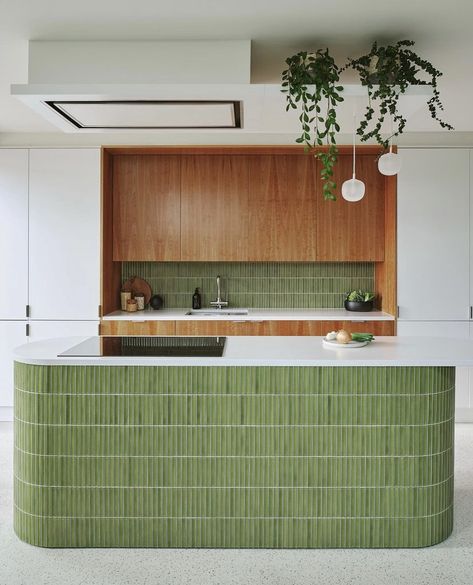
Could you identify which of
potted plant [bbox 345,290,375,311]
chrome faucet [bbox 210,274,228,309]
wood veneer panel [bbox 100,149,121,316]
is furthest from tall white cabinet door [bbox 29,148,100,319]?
potted plant [bbox 345,290,375,311]

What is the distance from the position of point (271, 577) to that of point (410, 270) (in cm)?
310

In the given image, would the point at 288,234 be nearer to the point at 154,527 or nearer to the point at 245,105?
the point at 245,105

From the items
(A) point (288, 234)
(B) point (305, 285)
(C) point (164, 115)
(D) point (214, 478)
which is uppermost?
(C) point (164, 115)

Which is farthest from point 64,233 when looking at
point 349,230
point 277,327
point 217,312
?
point 349,230

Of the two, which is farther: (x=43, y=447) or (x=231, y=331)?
(x=231, y=331)

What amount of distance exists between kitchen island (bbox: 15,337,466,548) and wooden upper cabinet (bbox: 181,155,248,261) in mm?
2567

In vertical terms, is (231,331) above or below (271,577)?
above

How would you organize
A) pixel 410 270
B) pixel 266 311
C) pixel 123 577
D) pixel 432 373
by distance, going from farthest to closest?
1. pixel 266 311
2. pixel 410 270
3. pixel 432 373
4. pixel 123 577

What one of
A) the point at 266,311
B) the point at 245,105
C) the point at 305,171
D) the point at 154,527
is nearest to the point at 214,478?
the point at 154,527

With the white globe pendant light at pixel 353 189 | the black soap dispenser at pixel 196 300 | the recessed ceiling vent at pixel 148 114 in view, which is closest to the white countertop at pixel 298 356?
the white globe pendant light at pixel 353 189

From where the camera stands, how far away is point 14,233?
499cm

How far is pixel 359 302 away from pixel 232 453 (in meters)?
2.77

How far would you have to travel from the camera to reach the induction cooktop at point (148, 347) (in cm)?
283

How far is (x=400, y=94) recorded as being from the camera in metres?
3.01
